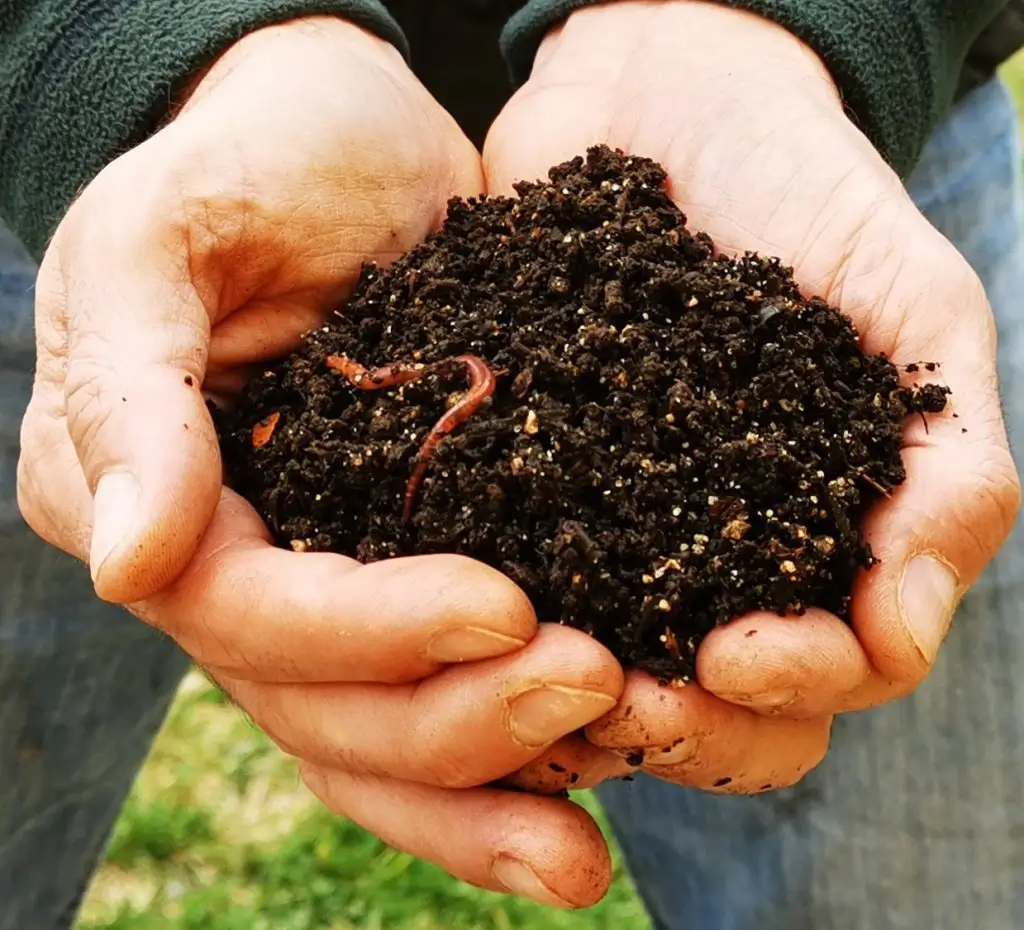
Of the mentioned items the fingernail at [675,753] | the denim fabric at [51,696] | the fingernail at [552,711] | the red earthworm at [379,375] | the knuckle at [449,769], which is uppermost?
the red earthworm at [379,375]

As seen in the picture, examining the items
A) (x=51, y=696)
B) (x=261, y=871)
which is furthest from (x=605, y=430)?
(x=261, y=871)

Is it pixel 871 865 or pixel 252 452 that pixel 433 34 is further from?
pixel 871 865

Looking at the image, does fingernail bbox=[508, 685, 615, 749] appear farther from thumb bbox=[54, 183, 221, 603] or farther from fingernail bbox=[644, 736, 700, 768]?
thumb bbox=[54, 183, 221, 603]

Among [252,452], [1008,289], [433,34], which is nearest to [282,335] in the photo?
[252,452]

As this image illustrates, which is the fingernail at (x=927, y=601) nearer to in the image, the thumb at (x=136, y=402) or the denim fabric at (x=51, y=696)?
the thumb at (x=136, y=402)

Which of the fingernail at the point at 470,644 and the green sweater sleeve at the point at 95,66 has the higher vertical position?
the green sweater sleeve at the point at 95,66

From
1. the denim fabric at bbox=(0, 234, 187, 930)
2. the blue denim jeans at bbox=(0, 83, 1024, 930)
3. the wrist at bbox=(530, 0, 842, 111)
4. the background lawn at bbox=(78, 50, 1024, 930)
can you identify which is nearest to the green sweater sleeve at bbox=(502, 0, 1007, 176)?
the wrist at bbox=(530, 0, 842, 111)

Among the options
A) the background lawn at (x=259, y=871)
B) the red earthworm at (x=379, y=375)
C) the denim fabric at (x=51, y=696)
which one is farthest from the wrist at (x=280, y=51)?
the background lawn at (x=259, y=871)
